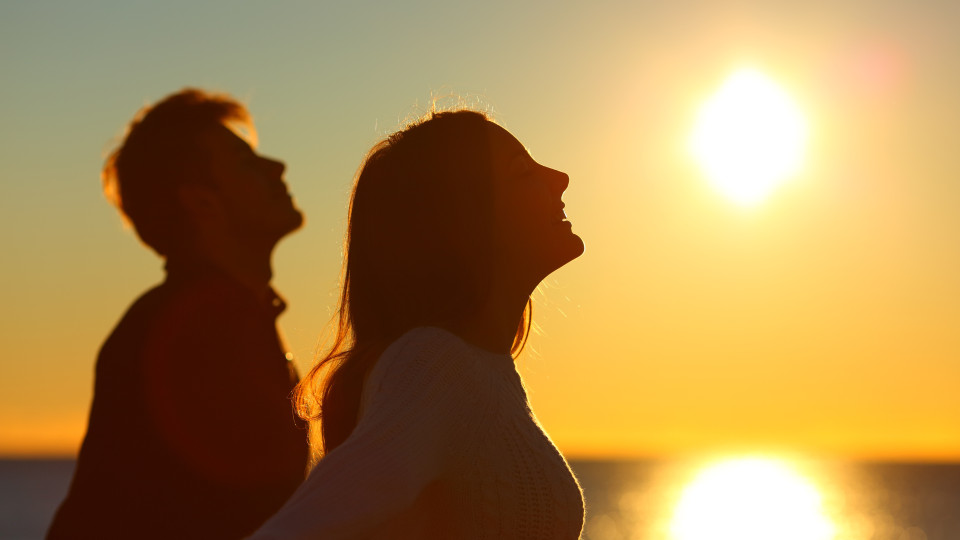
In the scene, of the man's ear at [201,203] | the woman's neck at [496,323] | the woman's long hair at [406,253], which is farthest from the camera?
the man's ear at [201,203]

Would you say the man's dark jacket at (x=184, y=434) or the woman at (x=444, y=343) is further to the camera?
the man's dark jacket at (x=184, y=434)

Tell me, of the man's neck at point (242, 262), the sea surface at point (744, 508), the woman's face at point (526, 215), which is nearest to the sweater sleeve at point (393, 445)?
the woman's face at point (526, 215)

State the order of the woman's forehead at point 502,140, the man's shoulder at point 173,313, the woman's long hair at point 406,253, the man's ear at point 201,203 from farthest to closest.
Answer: the man's ear at point 201,203 < the man's shoulder at point 173,313 < the woman's forehead at point 502,140 < the woman's long hair at point 406,253

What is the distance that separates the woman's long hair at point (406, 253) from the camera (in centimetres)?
284

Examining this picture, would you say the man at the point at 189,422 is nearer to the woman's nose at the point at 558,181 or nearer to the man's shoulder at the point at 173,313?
the man's shoulder at the point at 173,313

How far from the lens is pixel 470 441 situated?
8.54ft

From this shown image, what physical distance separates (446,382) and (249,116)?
273 centimetres

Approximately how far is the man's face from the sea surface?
6629 centimetres

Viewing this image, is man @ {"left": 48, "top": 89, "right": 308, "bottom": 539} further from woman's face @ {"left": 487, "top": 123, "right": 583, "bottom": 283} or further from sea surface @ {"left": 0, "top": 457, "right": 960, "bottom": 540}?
sea surface @ {"left": 0, "top": 457, "right": 960, "bottom": 540}

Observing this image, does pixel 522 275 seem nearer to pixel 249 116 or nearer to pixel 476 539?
pixel 476 539

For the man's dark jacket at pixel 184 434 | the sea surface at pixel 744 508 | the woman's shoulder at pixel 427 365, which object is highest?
the woman's shoulder at pixel 427 365

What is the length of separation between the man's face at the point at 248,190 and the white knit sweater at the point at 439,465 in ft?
5.88

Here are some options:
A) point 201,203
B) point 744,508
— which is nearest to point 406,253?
point 201,203

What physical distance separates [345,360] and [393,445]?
63 cm
